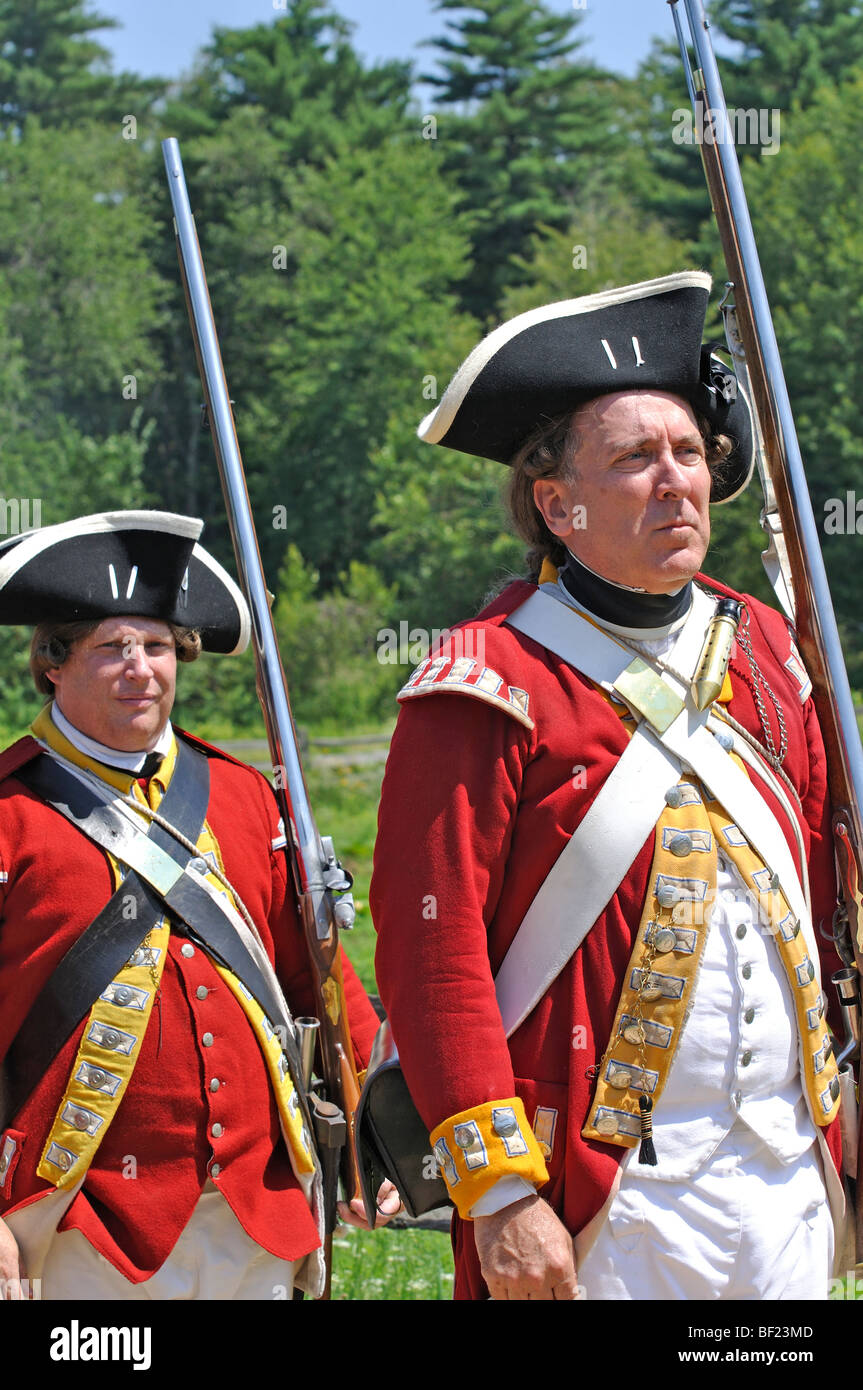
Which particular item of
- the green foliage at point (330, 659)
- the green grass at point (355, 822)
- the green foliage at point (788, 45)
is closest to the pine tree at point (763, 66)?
the green foliage at point (788, 45)

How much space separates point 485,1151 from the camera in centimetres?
245

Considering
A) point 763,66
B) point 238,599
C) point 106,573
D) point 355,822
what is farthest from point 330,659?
point 106,573

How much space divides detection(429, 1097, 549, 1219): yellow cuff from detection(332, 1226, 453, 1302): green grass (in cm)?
201

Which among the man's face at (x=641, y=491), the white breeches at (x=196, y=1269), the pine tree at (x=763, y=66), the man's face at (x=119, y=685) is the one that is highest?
the pine tree at (x=763, y=66)

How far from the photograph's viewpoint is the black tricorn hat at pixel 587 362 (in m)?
2.74

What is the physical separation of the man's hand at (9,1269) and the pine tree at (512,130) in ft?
144

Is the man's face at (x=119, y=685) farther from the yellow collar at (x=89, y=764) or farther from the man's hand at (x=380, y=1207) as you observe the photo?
the man's hand at (x=380, y=1207)

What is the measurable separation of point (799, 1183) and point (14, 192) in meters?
43.9

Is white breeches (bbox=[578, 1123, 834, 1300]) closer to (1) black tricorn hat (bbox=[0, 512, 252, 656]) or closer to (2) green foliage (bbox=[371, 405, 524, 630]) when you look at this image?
(1) black tricorn hat (bbox=[0, 512, 252, 656])

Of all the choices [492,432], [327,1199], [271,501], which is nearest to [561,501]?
[492,432]

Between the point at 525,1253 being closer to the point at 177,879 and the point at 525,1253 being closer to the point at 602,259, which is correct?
the point at 177,879

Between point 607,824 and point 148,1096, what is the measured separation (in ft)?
4.12

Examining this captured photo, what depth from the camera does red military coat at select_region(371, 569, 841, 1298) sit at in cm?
253

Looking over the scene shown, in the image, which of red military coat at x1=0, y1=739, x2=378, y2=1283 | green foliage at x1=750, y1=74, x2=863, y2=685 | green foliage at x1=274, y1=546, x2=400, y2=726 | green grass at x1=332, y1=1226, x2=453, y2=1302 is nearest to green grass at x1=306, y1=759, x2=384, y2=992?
green grass at x1=332, y1=1226, x2=453, y2=1302
